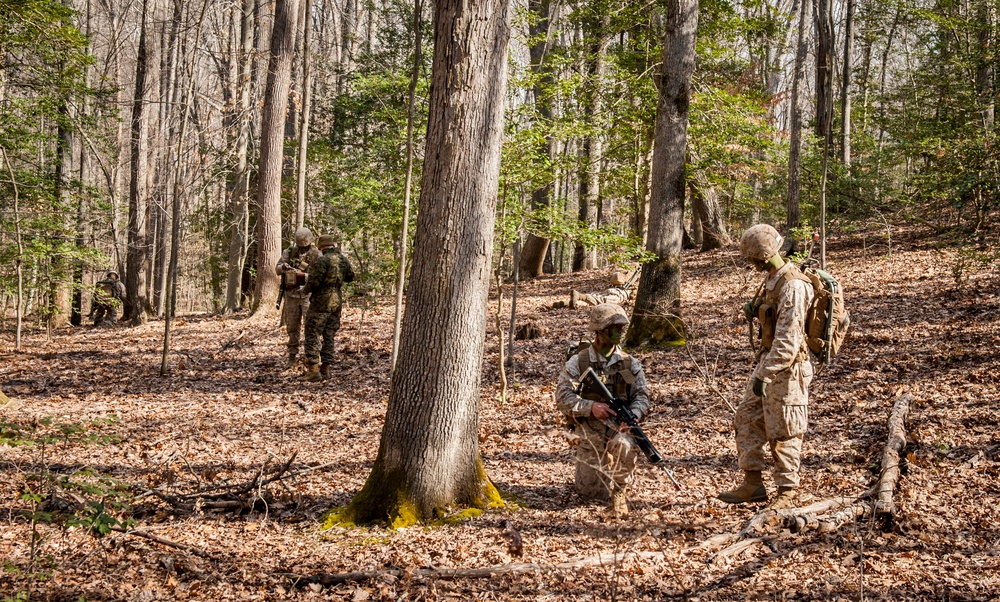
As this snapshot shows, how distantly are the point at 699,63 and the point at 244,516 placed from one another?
14.5 meters

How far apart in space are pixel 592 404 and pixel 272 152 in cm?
1230

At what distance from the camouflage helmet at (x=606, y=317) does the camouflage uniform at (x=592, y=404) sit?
0.87 feet

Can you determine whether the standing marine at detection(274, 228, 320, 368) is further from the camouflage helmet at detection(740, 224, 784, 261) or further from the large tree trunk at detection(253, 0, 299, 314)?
the camouflage helmet at detection(740, 224, 784, 261)

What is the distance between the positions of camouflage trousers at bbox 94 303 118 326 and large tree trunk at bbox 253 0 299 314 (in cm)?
561

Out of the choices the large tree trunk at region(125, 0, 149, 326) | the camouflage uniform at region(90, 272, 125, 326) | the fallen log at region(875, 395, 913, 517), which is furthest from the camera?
the camouflage uniform at region(90, 272, 125, 326)

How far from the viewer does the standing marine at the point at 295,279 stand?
33.2 ft

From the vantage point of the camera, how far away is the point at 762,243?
15.5 feet

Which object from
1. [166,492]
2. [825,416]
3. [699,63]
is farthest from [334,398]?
[699,63]

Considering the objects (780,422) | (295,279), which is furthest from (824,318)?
(295,279)

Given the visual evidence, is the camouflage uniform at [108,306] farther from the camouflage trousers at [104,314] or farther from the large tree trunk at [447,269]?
the large tree trunk at [447,269]

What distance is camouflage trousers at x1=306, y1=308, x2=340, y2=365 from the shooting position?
9.77m

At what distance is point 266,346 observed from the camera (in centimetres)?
1218

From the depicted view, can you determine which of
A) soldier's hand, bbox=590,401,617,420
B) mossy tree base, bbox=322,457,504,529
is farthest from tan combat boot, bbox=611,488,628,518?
mossy tree base, bbox=322,457,504,529

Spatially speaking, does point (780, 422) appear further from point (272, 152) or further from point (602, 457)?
point (272, 152)
